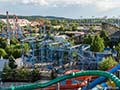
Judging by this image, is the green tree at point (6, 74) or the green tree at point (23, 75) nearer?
the green tree at point (23, 75)

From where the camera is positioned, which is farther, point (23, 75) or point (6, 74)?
point (6, 74)

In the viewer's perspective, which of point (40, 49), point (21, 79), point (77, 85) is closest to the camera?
point (77, 85)

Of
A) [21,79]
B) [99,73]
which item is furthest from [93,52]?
[99,73]

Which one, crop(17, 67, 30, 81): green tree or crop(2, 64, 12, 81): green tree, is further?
crop(2, 64, 12, 81): green tree

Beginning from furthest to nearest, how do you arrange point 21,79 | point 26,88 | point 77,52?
point 77,52
point 21,79
point 26,88

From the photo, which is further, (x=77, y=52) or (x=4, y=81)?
(x=77, y=52)

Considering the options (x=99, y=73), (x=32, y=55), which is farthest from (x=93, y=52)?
(x=99, y=73)

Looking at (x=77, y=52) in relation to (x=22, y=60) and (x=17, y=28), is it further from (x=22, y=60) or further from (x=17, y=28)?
(x=17, y=28)

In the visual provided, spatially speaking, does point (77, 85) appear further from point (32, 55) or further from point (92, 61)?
point (32, 55)

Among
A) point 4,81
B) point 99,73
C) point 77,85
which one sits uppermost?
point 99,73

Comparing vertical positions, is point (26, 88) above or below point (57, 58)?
above
